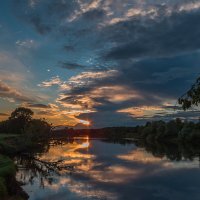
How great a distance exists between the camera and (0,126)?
614ft

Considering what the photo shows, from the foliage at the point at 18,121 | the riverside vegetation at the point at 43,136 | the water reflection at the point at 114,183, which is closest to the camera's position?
the water reflection at the point at 114,183

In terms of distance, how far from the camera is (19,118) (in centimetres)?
18612

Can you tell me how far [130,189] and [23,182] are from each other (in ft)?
45.7

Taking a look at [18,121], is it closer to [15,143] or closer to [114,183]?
[15,143]

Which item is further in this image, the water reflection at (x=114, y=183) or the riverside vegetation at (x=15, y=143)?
the water reflection at (x=114, y=183)

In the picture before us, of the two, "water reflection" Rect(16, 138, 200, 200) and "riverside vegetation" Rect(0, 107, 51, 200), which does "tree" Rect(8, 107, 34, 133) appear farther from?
"water reflection" Rect(16, 138, 200, 200)

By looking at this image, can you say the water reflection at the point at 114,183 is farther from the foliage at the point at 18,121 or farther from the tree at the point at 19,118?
the tree at the point at 19,118

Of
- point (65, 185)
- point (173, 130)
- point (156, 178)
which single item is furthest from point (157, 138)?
point (65, 185)

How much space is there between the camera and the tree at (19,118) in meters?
179

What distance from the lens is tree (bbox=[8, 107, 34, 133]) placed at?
179 metres

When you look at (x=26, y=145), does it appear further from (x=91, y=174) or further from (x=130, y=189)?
(x=130, y=189)

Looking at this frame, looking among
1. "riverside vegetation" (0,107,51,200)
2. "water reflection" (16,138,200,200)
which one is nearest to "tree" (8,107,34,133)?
"riverside vegetation" (0,107,51,200)

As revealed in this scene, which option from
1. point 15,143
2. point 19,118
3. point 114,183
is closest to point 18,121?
point 19,118

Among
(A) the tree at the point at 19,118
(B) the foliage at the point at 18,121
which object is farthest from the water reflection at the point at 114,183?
(A) the tree at the point at 19,118
